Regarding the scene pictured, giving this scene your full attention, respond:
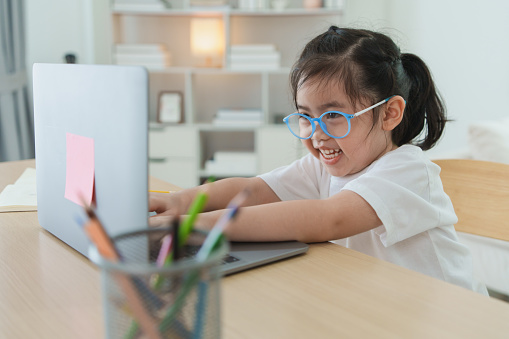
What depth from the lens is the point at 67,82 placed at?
735mm

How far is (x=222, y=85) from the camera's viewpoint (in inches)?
151

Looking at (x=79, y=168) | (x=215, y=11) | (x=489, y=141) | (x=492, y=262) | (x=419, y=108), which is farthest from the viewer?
(x=215, y=11)

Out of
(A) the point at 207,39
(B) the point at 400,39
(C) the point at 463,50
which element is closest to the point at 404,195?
(B) the point at 400,39

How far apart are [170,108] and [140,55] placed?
424 millimetres

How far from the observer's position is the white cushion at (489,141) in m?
2.08

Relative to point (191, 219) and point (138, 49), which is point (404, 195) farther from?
point (138, 49)

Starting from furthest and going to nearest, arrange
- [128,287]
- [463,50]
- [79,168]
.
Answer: [463,50], [79,168], [128,287]

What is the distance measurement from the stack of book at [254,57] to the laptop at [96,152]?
8.81 feet

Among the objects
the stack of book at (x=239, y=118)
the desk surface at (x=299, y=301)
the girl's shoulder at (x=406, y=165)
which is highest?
the girl's shoulder at (x=406, y=165)

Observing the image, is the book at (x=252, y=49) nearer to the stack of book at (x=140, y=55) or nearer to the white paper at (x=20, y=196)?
the stack of book at (x=140, y=55)

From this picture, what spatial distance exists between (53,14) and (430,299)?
3.49 meters

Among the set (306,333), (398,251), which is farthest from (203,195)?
(398,251)

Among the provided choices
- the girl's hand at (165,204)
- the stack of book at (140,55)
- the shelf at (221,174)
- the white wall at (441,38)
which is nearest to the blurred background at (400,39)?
the white wall at (441,38)

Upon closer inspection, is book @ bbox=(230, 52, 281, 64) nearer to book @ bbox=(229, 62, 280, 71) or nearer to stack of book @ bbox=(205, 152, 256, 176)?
book @ bbox=(229, 62, 280, 71)
